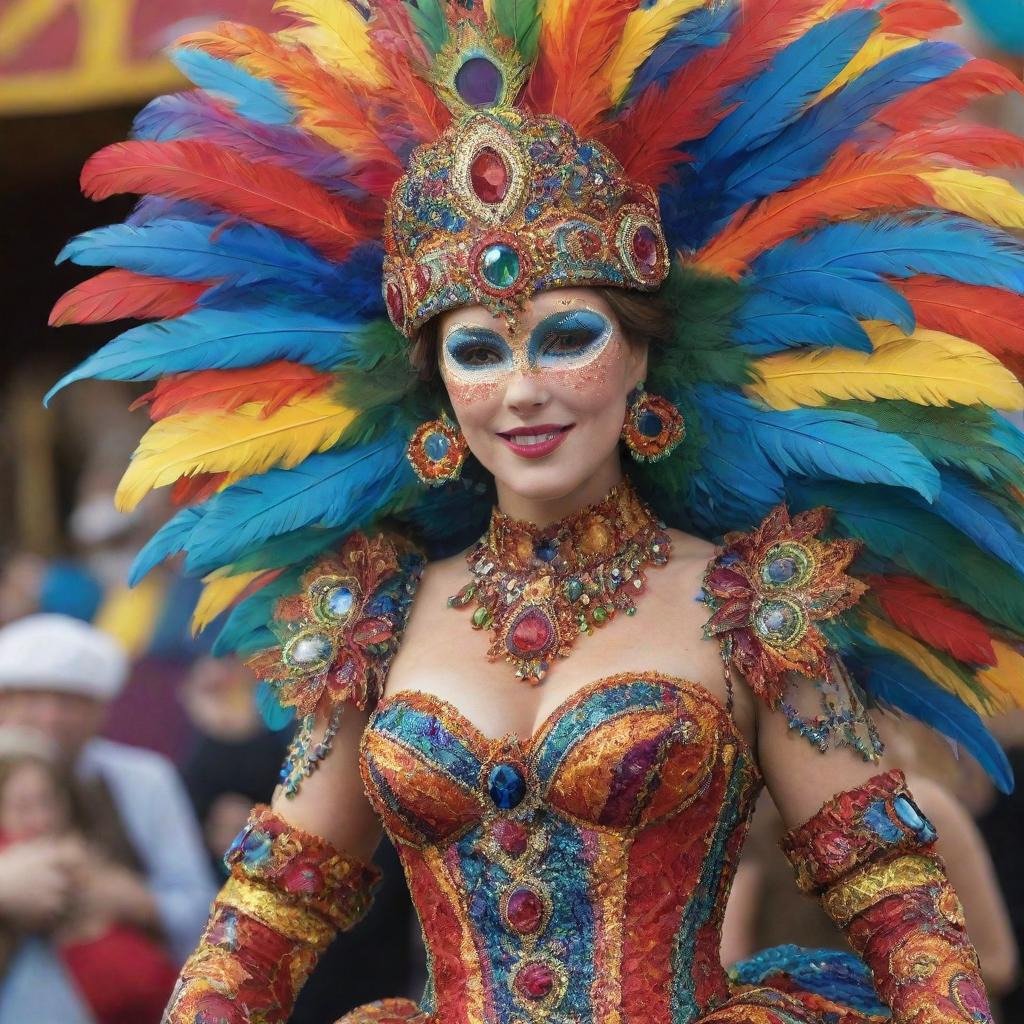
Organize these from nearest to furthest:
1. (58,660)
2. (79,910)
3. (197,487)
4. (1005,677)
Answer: (1005,677), (197,487), (79,910), (58,660)

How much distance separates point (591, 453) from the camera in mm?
2873

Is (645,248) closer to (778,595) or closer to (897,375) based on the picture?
(897,375)

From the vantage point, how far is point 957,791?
4461 millimetres

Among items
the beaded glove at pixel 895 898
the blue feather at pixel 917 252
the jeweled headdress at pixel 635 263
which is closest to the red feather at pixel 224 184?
the jeweled headdress at pixel 635 263

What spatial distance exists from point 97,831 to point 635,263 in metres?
2.81

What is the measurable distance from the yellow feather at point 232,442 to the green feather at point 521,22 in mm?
664

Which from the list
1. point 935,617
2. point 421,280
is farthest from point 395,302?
point 935,617

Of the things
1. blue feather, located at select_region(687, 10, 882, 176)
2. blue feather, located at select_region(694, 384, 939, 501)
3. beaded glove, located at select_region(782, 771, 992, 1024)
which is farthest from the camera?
blue feather, located at select_region(687, 10, 882, 176)

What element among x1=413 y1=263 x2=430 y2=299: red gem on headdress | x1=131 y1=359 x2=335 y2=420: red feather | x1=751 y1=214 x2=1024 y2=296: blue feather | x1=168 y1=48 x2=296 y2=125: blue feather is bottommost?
x1=131 y1=359 x2=335 y2=420: red feather

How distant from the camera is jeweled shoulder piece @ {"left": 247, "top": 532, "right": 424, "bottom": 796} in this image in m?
3.04

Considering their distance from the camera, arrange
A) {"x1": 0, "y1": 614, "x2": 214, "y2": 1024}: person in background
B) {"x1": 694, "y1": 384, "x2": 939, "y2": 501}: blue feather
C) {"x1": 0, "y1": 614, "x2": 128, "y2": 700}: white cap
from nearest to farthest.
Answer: {"x1": 694, "y1": 384, "x2": 939, "y2": 501}: blue feather → {"x1": 0, "y1": 614, "x2": 214, "y2": 1024}: person in background → {"x1": 0, "y1": 614, "x2": 128, "y2": 700}: white cap

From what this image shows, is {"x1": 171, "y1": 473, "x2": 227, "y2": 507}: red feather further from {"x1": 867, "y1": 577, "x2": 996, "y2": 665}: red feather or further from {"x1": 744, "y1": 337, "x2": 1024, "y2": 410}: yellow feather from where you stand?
{"x1": 867, "y1": 577, "x2": 996, "y2": 665}: red feather

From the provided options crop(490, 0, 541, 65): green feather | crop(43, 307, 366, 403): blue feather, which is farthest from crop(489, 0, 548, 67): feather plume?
crop(43, 307, 366, 403): blue feather

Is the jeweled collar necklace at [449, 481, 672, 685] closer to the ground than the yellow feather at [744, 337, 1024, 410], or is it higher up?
closer to the ground
